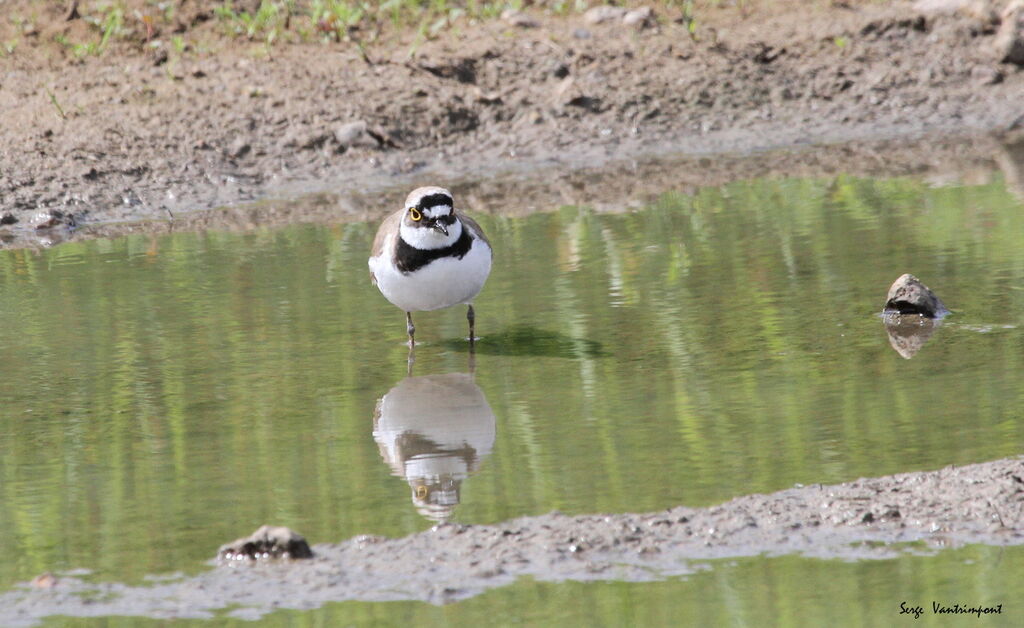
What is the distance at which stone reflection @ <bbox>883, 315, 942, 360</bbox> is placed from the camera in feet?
23.0

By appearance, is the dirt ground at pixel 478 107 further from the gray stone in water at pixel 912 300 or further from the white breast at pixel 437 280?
the gray stone in water at pixel 912 300

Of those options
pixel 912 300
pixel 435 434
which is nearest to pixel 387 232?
pixel 435 434

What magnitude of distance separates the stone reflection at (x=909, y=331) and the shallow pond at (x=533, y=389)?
6 cm

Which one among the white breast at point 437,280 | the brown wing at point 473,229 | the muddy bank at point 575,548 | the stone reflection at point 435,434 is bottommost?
the muddy bank at point 575,548

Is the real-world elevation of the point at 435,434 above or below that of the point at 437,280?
below

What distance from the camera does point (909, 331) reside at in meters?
7.25

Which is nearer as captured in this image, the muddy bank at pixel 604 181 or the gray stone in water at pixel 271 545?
the gray stone in water at pixel 271 545

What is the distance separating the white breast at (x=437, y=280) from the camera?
7.42 m

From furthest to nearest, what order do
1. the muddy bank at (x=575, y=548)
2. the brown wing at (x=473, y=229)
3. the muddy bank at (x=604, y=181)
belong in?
the muddy bank at (x=604, y=181) → the brown wing at (x=473, y=229) → the muddy bank at (x=575, y=548)

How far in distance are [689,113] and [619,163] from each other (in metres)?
1.21

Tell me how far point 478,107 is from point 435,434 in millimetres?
7609

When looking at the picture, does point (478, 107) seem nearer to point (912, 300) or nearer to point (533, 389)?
point (912, 300)

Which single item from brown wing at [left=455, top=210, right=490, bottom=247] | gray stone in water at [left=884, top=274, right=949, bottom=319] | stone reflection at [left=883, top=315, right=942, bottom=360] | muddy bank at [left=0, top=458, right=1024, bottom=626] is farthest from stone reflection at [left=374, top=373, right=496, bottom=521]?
gray stone in water at [left=884, top=274, right=949, bottom=319]

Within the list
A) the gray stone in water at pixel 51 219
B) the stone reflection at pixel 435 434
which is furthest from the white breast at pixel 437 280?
the gray stone in water at pixel 51 219
